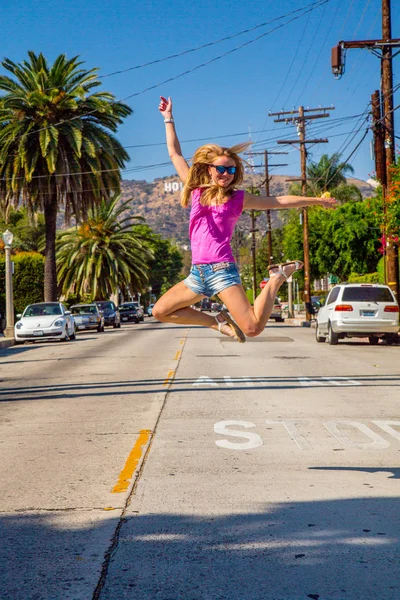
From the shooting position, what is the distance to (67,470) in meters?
7.49

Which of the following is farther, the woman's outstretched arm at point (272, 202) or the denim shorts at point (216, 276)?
the woman's outstretched arm at point (272, 202)

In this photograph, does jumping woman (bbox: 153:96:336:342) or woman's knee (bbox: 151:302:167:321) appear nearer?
jumping woman (bbox: 153:96:336:342)

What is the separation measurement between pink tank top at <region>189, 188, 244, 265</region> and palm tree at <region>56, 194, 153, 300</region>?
57.0m

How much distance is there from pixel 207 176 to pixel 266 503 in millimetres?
2430

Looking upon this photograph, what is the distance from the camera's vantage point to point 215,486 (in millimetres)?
6746

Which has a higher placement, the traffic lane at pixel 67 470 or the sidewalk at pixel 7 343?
the traffic lane at pixel 67 470

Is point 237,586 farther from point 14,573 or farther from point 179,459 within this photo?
point 179,459

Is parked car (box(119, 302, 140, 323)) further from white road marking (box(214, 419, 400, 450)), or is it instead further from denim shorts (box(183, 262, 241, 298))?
denim shorts (box(183, 262, 241, 298))

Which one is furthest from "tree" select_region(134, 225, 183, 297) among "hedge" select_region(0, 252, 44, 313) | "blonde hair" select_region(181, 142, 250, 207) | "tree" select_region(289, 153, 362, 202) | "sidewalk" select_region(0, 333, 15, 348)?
"blonde hair" select_region(181, 142, 250, 207)

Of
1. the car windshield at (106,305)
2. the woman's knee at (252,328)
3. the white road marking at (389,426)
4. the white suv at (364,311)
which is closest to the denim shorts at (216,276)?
the woman's knee at (252,328)

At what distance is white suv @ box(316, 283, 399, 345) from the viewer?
2591cm

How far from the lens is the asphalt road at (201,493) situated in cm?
455

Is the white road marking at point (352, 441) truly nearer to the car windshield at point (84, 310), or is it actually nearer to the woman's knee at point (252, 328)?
the woman's knee at point (252, 328)

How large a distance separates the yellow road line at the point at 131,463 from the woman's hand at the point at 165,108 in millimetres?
2997
